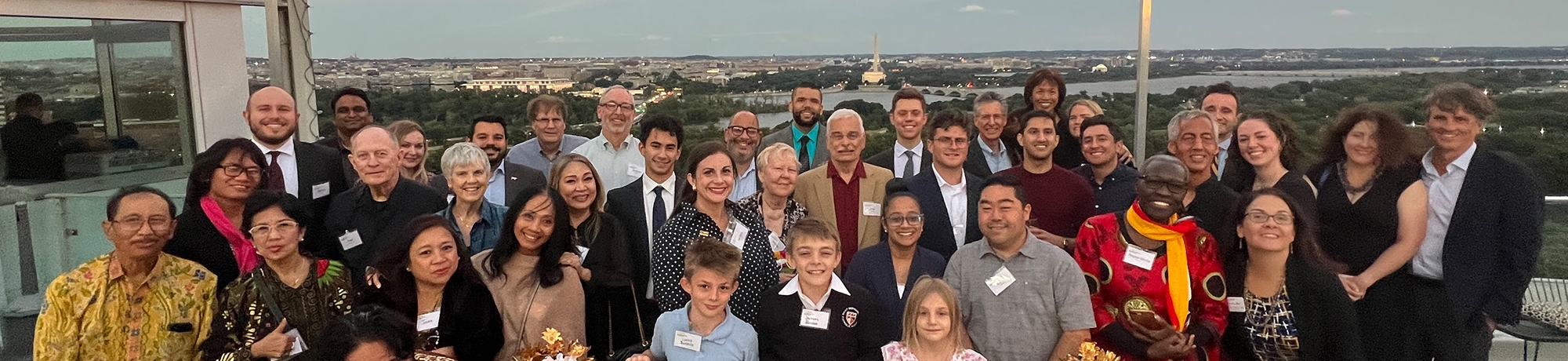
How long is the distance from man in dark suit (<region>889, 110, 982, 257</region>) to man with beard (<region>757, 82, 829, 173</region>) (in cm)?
129

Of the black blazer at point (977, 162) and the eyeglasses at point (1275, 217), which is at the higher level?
the black blazer at point (977, 162)

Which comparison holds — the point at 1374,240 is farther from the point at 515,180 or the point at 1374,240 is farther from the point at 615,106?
the point at 515,180

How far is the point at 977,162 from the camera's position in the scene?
16.2ft

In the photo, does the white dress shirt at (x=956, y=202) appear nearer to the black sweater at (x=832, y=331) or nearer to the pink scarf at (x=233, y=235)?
the black sweater at (x=832, y=331)

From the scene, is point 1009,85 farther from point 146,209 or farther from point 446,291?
point 146,209

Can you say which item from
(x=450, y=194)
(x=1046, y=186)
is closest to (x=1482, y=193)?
(x=1046, y=186)

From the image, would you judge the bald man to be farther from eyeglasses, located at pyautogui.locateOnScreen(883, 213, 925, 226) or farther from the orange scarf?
the orange scarf

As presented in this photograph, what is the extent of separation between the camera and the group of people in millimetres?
3211

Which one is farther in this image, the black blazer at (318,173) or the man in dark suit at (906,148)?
the man in dark suit at (906,148)

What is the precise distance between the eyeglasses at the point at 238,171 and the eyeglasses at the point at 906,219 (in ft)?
8.11

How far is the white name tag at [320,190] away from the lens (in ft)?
13.8

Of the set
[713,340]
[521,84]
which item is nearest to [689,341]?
[713,340]

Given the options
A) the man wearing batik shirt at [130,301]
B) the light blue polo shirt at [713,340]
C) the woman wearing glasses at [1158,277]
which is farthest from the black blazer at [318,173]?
the woman wearing glasses at [1158,277]

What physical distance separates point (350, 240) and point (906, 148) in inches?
106
